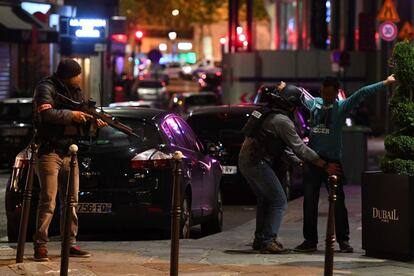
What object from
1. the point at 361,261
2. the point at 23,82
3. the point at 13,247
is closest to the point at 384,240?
the point at 361,261

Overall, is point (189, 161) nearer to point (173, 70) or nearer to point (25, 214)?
point (25, 214)

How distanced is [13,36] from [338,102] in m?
23.2

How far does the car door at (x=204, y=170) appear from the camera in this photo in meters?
12.7

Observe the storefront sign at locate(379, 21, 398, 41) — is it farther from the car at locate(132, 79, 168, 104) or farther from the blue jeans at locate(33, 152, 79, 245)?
the car at locate(132, 79, 168, 104)

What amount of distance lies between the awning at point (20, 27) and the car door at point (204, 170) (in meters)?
20.0

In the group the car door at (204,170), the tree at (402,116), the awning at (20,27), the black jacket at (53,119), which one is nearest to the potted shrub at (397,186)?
the tree at (402,116)

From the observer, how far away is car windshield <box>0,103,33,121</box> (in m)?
23.5

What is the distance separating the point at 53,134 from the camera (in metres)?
9.66

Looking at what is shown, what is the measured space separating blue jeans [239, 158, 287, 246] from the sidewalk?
27cm

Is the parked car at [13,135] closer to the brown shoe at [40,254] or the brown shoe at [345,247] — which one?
the brown shoe at [345,247]

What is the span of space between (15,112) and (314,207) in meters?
13.8

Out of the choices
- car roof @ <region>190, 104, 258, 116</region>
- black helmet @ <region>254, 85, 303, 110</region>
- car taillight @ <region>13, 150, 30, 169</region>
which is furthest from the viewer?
car roof @ <region>190, 104, 258, 116</region>

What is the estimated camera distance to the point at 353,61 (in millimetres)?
41531

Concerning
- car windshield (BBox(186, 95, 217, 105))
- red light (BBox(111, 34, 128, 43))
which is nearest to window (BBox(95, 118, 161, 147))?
car windshield (BBox(186, 95, 217, 105))
